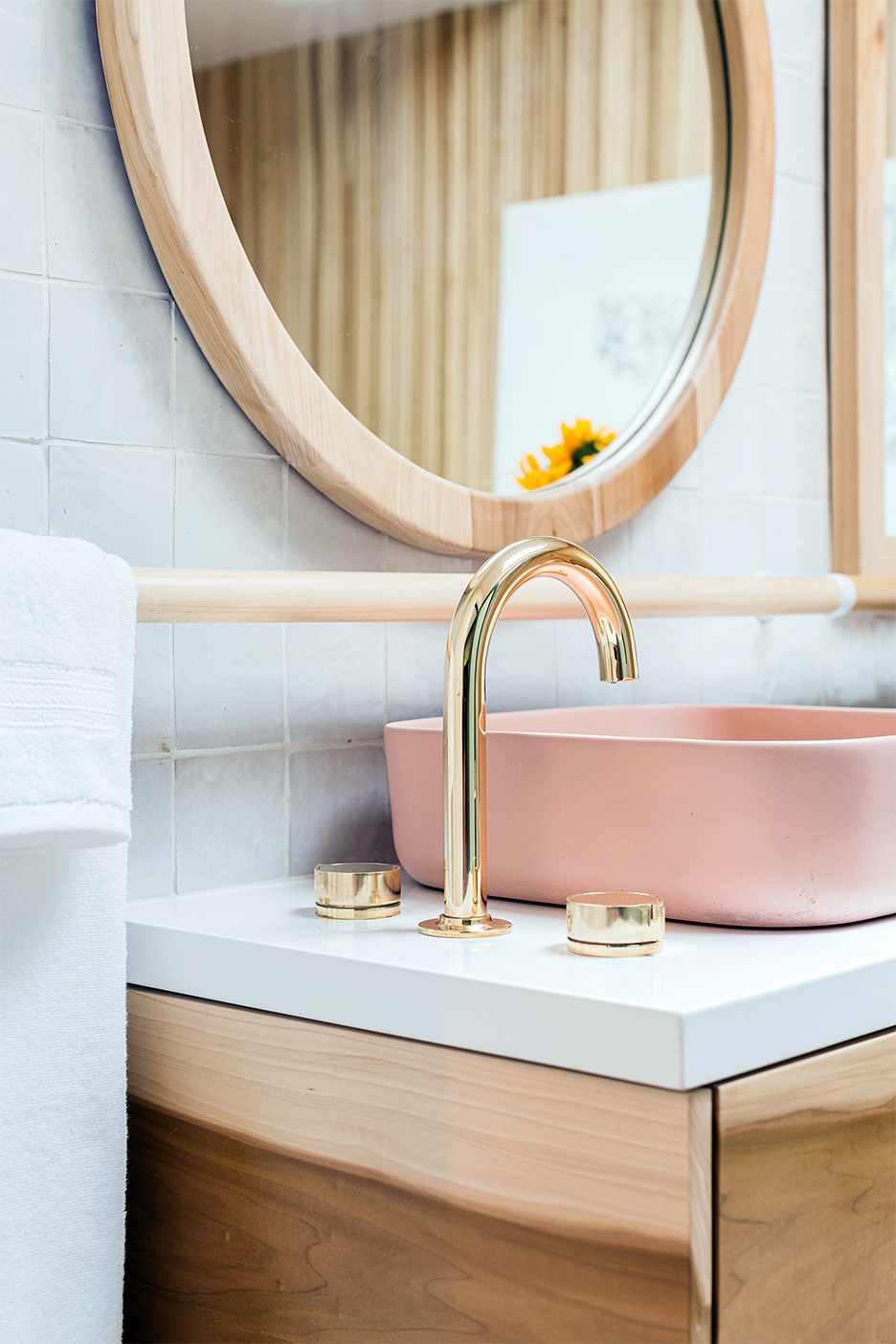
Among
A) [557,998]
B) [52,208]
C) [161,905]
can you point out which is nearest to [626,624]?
[557,998]

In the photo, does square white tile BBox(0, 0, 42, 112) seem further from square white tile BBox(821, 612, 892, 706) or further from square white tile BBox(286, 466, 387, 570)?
square white tile BBox(821, 612, 892, 706)

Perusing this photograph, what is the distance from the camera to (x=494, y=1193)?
62 centimetres

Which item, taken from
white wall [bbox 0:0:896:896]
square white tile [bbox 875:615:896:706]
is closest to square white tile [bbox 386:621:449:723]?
white wall [bbox 0:0:896:896]

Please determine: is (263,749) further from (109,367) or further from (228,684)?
(109,367)

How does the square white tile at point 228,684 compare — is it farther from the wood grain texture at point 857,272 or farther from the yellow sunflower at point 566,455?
the wood grain texture at point 857,272

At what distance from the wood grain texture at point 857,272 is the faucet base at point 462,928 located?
862mm

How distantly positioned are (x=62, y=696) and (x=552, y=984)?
290 millimetres

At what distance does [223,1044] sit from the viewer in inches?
29.1

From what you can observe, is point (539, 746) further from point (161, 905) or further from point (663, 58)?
point (663, 58)

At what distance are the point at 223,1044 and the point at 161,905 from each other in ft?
0.54

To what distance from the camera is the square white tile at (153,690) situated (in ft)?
2.97

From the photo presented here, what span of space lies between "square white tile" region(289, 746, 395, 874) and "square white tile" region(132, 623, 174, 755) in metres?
0.12

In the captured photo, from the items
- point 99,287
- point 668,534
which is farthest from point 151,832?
point 668,534

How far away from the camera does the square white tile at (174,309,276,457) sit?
93 cm
